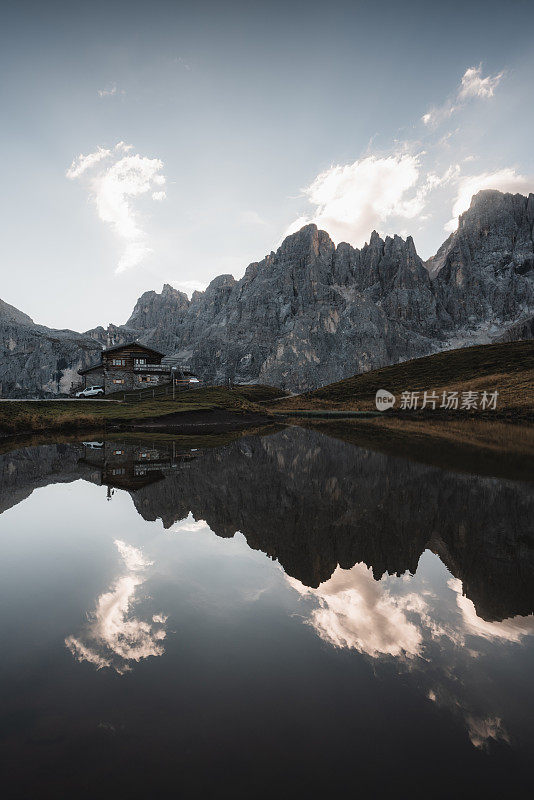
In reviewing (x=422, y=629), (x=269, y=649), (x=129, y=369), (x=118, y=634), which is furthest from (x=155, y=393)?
(x=422, y=629)

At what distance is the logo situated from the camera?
8609 centimetres

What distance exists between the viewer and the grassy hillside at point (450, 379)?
69.9 meters

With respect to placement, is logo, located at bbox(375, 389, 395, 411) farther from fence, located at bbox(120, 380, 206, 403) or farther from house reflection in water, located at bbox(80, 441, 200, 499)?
house reflection in water, located at bbox(80, 441, 200, 499)

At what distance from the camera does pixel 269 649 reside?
5145 millimetres

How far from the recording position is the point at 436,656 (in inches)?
198

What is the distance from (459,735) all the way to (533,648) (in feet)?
8.39

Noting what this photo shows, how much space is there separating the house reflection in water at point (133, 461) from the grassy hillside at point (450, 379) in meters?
58.5

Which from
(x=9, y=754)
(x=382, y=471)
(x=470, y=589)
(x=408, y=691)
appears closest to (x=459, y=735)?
(x=408, y=691)

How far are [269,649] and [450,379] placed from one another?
101 meters

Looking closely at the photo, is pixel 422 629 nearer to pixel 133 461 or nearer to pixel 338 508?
pixel 338 508

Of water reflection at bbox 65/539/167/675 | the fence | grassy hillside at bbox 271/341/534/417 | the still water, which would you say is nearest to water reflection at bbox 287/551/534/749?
the still water

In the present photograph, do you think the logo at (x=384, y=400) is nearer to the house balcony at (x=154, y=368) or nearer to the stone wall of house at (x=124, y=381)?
the house balcony at (x=154, y=368)

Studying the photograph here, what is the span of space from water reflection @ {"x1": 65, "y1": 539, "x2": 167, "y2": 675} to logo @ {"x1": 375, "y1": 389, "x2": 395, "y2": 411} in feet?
276

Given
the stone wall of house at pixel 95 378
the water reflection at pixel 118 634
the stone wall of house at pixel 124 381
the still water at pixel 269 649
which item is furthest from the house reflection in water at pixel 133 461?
the stone wall of house at pixel 95 378
